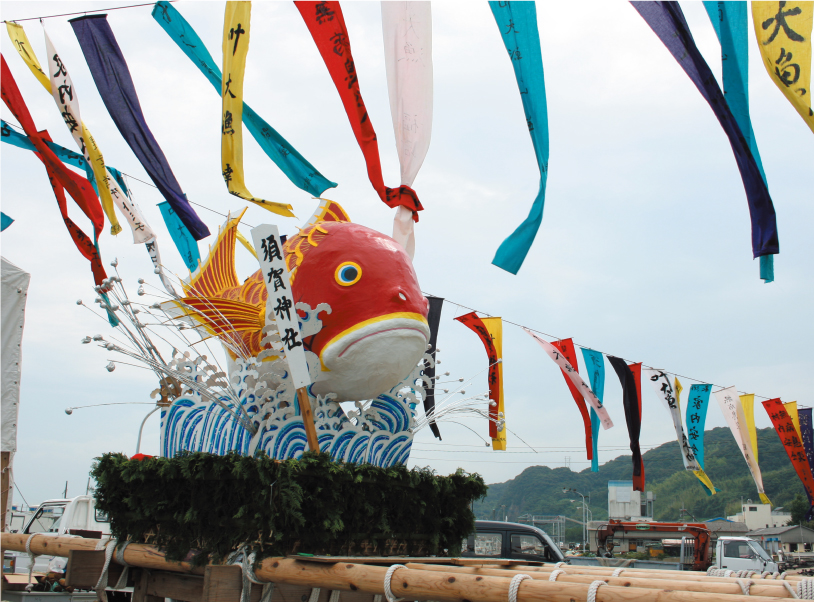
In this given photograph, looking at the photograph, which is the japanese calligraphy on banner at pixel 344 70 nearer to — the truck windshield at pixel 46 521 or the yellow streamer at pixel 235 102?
the yellow streamer at pixel 235 102

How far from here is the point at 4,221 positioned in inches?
225

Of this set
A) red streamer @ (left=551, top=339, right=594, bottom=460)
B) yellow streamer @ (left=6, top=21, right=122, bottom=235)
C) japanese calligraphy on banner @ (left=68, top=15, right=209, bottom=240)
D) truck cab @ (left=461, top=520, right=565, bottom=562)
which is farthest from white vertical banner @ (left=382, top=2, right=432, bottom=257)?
red streamer @ (left=551, top=339, right=594, bottom=460)

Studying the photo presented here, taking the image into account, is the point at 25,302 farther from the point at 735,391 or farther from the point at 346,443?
the point at 735,391

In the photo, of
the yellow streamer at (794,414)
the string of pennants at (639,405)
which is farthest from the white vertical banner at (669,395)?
the yellow streamer at (794,414)

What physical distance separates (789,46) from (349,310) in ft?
11.2

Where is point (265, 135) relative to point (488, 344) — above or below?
above

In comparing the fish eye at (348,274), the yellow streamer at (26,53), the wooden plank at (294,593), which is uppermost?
the yellow streamer at (26,53)

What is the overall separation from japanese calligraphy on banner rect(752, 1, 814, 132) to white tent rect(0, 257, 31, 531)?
5.67 metres

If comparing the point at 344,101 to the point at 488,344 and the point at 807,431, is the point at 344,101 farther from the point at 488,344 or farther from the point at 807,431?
the point at 807,431

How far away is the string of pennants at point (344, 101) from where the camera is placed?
4.59 meters

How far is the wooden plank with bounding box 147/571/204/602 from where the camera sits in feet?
13.7

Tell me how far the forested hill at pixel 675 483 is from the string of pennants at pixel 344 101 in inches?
1821

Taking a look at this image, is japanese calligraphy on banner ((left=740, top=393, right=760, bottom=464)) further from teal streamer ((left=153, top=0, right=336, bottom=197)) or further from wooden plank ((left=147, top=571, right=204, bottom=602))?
wooden plank ((left=147, top=571, right=204, bottom=602))

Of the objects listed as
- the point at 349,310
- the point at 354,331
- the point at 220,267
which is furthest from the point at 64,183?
the point at 354,331
